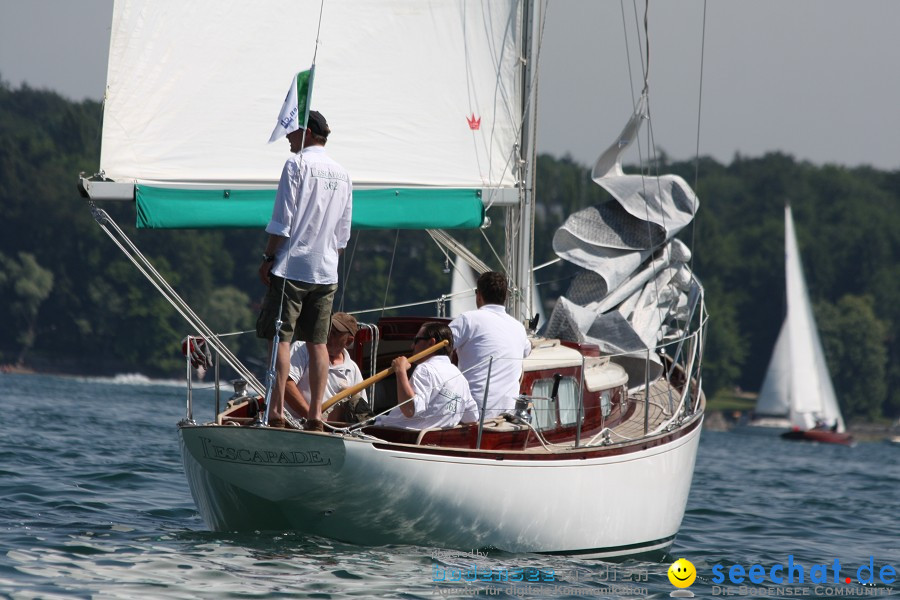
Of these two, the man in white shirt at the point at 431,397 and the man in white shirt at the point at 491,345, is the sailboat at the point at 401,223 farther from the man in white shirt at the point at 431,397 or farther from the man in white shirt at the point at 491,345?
the man in white shirt at the point at 491,345

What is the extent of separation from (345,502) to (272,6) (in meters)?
3.61

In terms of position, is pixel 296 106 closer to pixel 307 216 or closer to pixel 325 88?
pixel 307 216

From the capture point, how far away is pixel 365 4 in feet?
30.5

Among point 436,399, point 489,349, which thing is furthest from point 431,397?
point 489,349

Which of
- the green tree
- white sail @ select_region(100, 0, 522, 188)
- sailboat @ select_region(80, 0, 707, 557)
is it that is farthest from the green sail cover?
the green tree

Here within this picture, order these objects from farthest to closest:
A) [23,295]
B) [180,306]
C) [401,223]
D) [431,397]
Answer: [23,295]
[401,223]
[180,306]
[431,397]

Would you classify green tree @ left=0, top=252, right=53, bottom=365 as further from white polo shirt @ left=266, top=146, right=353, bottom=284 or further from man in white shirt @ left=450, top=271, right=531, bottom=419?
white polo shirt @ left=266, top=146, right=353, bottom=284

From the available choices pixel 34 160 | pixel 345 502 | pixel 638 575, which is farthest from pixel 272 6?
pixel 34 160

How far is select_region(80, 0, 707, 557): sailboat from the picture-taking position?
7.16 meters

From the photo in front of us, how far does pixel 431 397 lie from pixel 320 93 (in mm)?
2793

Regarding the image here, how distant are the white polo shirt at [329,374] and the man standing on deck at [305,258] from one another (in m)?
0.51

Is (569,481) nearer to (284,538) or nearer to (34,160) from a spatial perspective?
(284,538)

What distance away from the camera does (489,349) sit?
768cm

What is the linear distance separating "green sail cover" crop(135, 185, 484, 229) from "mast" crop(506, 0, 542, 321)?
566mm
